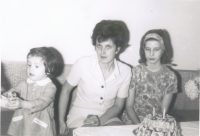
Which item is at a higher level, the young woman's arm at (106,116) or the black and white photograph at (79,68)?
the black and white photograph at (79,68)

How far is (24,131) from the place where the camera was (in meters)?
1.23

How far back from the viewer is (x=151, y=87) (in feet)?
5.33

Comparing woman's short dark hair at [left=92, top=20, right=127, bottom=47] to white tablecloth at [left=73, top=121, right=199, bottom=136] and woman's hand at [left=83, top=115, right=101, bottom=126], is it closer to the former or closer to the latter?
woman's hand at [left=83, top=115, right=101, bottom=126]

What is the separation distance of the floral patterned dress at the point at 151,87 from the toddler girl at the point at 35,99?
0.64 m

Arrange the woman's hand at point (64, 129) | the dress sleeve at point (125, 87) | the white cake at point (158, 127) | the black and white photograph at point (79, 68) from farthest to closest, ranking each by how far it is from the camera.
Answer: the dress sleeve at point (125, 87) → the woman's hand at point (64, 129) → the black and white photograph at point (79, 68) → the white cake at point (158, 127)

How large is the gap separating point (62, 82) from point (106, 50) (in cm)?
42

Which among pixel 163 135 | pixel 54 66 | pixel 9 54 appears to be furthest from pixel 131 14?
pixel 163 135

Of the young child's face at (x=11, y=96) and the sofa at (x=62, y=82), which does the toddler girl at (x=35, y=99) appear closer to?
the young child's face at (x=11, y=96)

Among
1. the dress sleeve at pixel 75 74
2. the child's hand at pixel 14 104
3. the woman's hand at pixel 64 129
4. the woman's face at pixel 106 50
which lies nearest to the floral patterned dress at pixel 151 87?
the woman's face at pixel 106 50

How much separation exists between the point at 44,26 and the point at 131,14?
67 centimetres

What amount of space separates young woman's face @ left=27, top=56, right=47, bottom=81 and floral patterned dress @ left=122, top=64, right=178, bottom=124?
668mm

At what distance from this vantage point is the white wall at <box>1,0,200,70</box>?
148 cm

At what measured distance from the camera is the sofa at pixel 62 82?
1.47m

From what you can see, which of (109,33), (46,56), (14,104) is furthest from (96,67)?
(14,104)
